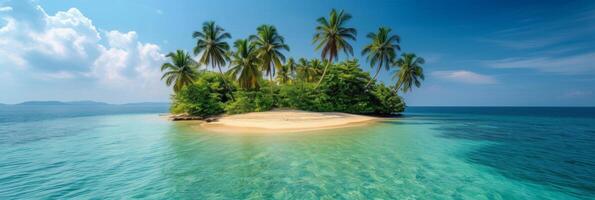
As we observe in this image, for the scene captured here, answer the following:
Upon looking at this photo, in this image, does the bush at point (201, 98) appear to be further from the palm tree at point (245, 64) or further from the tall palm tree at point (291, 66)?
the tall palm tree at point (291, 66)

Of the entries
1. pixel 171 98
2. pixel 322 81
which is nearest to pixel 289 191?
pixel 322 81

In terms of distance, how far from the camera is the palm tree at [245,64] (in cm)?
3003

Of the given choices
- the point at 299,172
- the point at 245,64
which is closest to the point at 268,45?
the point at 245,64

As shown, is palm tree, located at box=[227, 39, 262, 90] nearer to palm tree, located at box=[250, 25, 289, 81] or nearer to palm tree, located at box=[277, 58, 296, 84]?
palm tree, located at box=[250, 25, 289, 81]

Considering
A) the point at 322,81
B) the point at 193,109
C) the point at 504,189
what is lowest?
the point at 504,189

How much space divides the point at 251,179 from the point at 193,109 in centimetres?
2896

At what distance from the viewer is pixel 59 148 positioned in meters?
12.4

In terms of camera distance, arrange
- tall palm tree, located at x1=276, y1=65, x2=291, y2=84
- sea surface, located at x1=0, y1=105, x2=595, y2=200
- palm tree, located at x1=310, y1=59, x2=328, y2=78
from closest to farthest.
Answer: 1. sea surface, located at x1=0, y1=105, x2=595, y2=200
2. palm tree, located at x1=310, y1=59, x2=328, y2=78
3. tall palm tree, located at x1=276, y1=65, x2=291, y2=84

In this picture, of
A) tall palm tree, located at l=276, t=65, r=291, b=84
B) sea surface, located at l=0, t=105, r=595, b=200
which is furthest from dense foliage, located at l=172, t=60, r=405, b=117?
sea surface, located at l=0, t=105, r=595, b=200

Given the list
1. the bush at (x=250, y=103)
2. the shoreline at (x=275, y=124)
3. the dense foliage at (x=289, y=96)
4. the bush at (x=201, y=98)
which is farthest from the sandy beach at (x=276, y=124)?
the bush at (x=201, y=98)

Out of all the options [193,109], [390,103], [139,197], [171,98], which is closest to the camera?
[139,197]

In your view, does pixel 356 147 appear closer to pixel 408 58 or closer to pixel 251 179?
pixel 251 179

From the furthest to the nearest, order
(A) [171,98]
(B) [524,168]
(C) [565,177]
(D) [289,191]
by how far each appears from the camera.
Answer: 1. (A) [171,98]
2. (B) [524,168]
3. (C) [565,177]
4. (D) [289,191]

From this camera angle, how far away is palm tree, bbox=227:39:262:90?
30031mm
